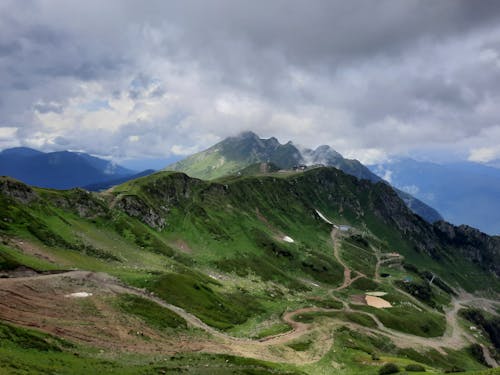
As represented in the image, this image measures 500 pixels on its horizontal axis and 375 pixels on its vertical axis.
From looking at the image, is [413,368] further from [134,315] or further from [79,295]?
[79,295]

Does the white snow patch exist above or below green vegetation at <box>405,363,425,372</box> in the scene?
above

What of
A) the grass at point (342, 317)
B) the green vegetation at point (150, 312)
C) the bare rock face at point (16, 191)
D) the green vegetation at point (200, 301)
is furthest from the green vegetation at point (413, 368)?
the bare rock face at point (16, 191)

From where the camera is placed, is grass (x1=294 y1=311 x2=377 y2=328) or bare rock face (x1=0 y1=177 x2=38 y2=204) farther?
grass (x1=294 y1=311 x2=377 y2=328)

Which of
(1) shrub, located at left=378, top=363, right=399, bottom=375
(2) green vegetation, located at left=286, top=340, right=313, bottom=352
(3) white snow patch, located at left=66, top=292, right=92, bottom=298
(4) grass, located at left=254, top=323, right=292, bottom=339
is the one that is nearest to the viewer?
(1) shrub, located at left=378, top=363, right=399, bottom=375

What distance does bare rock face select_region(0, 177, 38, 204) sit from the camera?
465ft

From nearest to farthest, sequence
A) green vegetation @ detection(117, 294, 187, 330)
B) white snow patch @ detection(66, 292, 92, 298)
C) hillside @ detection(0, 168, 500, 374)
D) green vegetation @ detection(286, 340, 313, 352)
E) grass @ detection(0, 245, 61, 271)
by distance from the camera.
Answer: hillside @ detection(0, 168, 500, 374), white snow patch @ detection(66, 292, 92, 298), green vegetation @ detection(117, 294, 187, 330), grass @ detection(0, 245, 61, 271), green vegetation @ detection(286, 340, 313, 352)

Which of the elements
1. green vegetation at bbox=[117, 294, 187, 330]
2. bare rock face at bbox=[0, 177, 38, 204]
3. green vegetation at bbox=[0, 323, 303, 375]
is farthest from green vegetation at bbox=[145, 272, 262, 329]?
bare rock face at bbox=[0, 177, 38, 204]

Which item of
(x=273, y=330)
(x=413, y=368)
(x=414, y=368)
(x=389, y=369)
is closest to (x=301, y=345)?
(x=273, y=330)

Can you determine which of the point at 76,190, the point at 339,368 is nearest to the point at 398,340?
the point at 339,368

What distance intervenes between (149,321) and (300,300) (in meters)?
118

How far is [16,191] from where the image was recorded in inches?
5748

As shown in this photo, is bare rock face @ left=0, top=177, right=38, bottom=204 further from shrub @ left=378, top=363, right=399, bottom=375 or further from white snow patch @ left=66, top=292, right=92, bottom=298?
shrub @ left=378, top=363, right=399, bottom=375

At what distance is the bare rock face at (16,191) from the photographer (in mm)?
141875

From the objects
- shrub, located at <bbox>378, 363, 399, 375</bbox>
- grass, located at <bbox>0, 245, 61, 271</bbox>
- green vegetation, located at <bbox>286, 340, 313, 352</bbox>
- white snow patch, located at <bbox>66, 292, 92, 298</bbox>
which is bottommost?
green vegetation, located at <bbox>286, 340, 313, 352</bbox>
